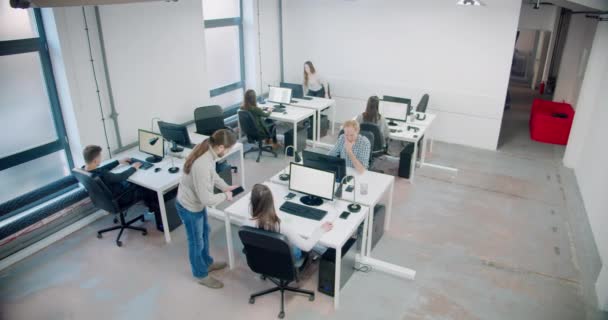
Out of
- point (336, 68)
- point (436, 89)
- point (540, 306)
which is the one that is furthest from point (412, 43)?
point (540, 306)

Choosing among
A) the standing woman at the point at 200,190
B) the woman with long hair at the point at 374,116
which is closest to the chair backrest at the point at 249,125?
the woman with long hair at the point at 374,116

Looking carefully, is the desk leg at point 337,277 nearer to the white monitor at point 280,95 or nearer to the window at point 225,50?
the white monitor at point 280,95

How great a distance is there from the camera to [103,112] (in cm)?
527

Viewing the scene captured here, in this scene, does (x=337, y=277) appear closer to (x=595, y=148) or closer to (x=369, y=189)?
(x=369, y=189)

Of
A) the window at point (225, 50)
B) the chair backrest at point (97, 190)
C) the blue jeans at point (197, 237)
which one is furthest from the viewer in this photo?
the window at point (225, 50)

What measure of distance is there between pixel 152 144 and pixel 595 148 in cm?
551

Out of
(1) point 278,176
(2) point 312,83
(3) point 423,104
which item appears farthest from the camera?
(2) point 312,83

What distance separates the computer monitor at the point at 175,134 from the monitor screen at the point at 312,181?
182 cm

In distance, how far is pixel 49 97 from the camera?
489 centimetres

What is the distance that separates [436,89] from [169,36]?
454 cm

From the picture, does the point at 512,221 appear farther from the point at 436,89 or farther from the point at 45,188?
the point at 45,188

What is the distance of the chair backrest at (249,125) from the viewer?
21.6 ft

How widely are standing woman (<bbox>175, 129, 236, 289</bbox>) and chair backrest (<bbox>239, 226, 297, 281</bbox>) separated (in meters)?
0.56

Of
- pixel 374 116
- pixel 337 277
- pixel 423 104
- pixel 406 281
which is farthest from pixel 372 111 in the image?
pixel 337 277
